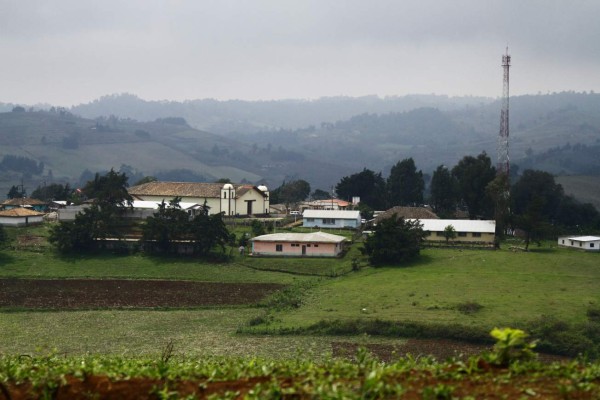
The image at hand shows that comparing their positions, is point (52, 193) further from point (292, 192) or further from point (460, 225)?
point (460, 225)

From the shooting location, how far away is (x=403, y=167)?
81500 mm

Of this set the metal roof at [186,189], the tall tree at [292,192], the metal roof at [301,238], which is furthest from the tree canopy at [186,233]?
the tall tree at [292,192]

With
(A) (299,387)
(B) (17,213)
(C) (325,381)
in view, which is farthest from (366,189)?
(A) (299,387)

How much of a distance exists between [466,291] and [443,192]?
125ft

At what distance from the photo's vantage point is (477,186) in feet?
219

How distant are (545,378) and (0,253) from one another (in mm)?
47132

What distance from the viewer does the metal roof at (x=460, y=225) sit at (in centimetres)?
5775

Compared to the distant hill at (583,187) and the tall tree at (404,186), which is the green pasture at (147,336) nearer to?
the tall tree at (404,186)

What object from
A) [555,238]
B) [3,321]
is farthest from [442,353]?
[555,238]

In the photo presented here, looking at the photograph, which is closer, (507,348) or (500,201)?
(507,348)

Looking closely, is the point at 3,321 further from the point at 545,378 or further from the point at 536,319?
the point at 545,378

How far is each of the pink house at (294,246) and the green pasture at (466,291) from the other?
5.75 m

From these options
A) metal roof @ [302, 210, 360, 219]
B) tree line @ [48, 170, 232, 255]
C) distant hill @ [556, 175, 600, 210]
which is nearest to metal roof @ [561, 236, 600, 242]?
metal roof @ [302, 210, 360, 219]

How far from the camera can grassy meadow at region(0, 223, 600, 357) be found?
3105 centimetres
